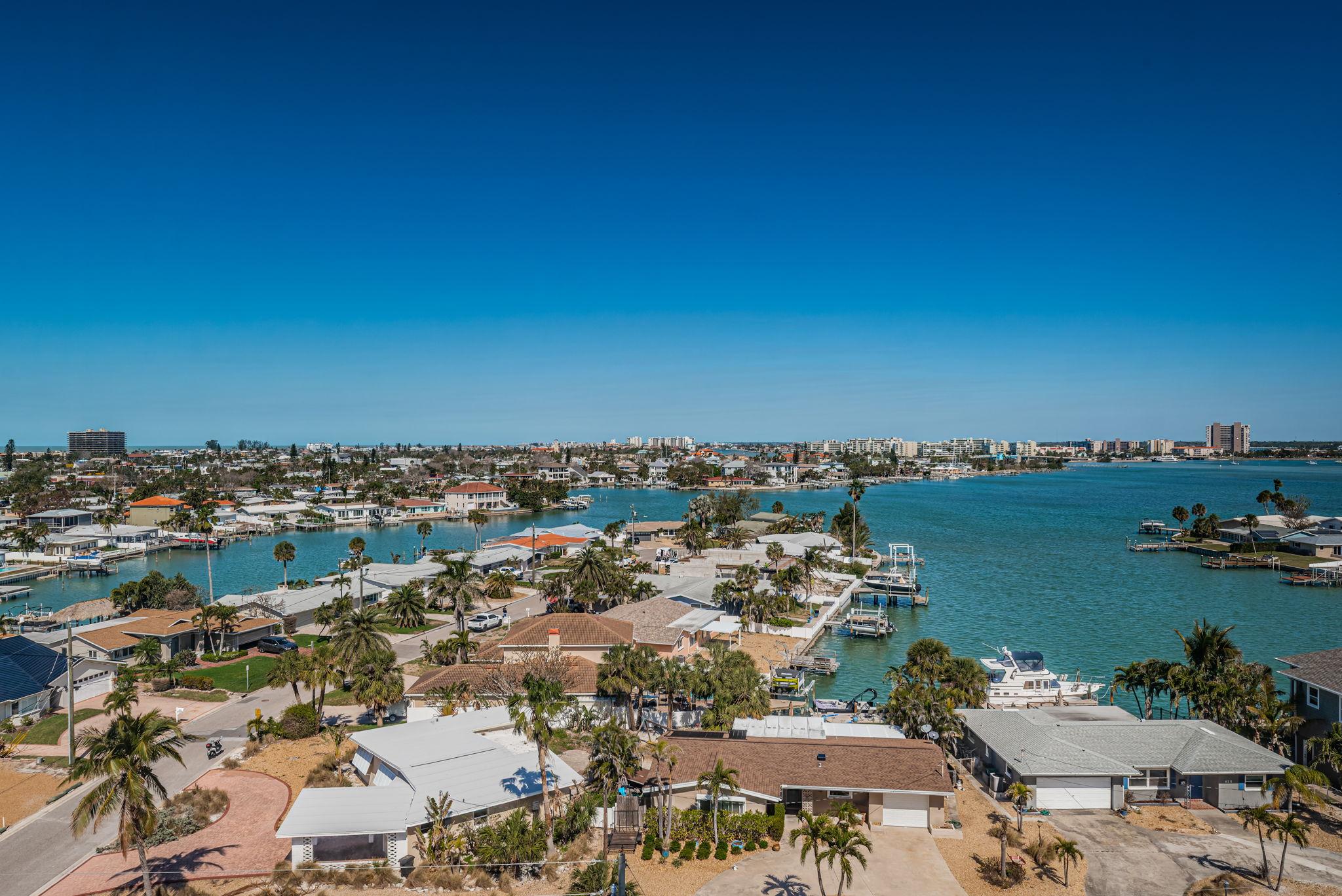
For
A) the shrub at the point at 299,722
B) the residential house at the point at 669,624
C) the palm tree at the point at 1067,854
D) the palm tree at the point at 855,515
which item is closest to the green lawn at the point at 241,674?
the shrub at the point at 299,722

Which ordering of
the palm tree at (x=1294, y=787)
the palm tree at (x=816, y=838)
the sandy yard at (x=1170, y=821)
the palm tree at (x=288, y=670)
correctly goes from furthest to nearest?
1. the palm tree at (x=288, y=670)
2. the sandy yard at (x=1170, y=821)
3. the palm tree at (x=1294, y=787)
4. the palm tree at (x=816, y=838)

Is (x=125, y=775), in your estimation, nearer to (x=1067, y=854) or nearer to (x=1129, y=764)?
(x=1067, y=854)

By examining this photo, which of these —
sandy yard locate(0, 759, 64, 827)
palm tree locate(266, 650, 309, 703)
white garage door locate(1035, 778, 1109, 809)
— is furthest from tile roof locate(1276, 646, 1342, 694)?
sandy yard locate(0, 759, 64, 827)

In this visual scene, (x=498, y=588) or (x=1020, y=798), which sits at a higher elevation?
(x=1020, y=798)

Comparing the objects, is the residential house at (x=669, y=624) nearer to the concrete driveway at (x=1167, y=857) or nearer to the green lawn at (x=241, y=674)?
the green lawn at (x=241, y=674)

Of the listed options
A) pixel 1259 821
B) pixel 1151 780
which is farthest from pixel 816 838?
pixel 1151 780

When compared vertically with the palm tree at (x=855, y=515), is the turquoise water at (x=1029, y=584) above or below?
below
